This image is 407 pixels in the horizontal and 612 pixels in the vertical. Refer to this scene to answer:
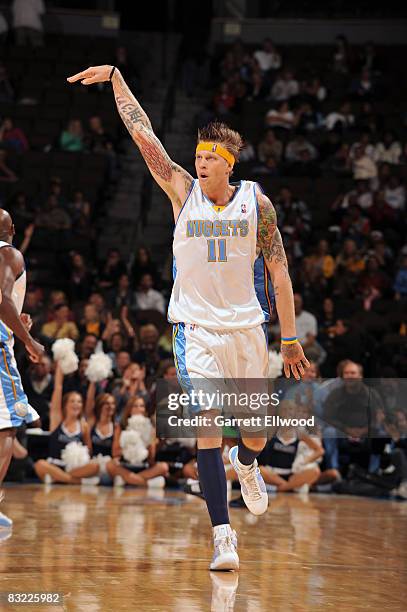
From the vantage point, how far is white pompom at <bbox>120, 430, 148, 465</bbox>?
1002 centimetres

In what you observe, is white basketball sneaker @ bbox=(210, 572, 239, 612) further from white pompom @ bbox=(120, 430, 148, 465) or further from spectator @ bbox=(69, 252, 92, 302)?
spectator @ bbox=(69, 252, 92, 302)

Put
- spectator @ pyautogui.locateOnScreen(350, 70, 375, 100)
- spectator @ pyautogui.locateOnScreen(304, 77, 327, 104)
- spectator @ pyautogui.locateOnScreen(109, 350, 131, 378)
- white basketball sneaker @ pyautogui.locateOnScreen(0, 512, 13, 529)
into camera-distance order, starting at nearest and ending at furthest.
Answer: white basketball sneaker @ pyautogui.locateOnScreen(0, 512, 13, 529) → spectator @ pyautogui.locateOnScreen(109, 350, 131, 378) → spectator @ pyautogui.locateOnScreen(304, 77, 327, 104) → spectator @ pyautogui.locateOnScreen(350, 70, 375, 100)

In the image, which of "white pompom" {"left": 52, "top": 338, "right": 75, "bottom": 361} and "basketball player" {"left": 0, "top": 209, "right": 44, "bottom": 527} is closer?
"basketball player" {"left": 0, "top": 209, "right": 44, "bottom": 527}

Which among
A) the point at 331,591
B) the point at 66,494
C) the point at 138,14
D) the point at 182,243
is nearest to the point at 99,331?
the point at 66,494

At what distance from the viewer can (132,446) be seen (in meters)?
10.0

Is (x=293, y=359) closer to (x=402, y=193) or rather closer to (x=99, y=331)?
(x=99, y=331)

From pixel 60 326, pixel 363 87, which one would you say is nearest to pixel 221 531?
pixel 60 326

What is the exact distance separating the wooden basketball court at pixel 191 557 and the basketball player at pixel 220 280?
521mm

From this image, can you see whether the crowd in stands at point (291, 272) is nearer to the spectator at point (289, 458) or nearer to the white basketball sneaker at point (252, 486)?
the spectator at point (289, 458)

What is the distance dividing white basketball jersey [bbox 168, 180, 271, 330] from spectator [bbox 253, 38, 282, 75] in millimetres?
12937

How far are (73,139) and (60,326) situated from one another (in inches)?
181

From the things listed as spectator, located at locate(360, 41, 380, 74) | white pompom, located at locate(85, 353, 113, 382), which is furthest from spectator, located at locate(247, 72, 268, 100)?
white pompom, located at locate(85, 353, 113, 382)

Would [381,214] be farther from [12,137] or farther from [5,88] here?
[5,88]

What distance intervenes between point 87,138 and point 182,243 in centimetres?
1070
